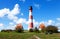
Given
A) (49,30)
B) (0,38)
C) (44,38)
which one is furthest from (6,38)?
(49,30)

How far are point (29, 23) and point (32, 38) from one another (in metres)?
33.1

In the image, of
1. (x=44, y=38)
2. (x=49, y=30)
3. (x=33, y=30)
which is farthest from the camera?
(x=33, y=30)

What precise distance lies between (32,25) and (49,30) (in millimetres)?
11786

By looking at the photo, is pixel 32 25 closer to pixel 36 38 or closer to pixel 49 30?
pixel 49 30

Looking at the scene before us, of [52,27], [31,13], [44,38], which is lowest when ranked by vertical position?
[44,38]

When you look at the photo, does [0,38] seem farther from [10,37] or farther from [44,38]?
[44,38]

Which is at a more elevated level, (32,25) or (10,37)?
(32,25)

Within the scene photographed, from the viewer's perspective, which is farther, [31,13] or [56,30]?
[31,13]

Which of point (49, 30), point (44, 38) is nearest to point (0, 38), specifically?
point (44, 38)

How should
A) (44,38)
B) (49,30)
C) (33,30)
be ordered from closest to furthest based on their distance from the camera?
(44,38) < (49,30) < (33,30)

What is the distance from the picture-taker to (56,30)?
79750mm

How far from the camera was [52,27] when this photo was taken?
79250mm

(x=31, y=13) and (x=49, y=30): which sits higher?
(x=31, y=13)

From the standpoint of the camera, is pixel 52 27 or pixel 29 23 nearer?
pixel 52 27
